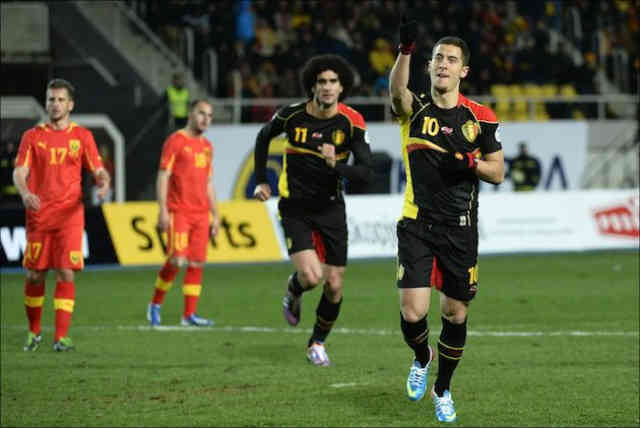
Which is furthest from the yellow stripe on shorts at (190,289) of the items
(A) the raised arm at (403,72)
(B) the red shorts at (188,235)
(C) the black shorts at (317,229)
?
(A) the raised arm at (403,72)

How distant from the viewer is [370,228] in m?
21.6

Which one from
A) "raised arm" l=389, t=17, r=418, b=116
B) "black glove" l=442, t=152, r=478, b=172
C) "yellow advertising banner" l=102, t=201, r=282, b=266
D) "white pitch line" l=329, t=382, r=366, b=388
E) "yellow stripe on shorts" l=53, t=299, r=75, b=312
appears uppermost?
"raised arm" l=389, t=17, r=418, b=116

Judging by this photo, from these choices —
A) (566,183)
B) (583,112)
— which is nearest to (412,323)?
(566,183)

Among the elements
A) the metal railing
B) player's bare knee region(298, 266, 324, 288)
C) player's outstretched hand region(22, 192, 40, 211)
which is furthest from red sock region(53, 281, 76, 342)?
the metal railing

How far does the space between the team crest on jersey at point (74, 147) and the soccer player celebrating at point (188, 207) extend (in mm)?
1895

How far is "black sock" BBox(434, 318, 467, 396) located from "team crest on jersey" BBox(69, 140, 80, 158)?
4.64 m

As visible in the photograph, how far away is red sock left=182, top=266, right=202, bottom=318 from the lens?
44.7 feet

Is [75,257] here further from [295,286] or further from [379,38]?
[379,38]

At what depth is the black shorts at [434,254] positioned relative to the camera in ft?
26.4

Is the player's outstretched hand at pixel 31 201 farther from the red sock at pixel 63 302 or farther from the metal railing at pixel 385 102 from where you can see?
the metal railing at pixel 385 102

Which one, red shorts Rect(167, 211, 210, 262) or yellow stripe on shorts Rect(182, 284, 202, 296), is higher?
red shorts Rect(167, 211, 210, 262)

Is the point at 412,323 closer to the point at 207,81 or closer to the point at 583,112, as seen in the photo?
the point at 207,81

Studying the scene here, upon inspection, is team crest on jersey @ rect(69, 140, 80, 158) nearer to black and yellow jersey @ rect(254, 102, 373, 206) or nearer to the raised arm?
black and yellow jersey @ rect(254, 102, 373, 206)

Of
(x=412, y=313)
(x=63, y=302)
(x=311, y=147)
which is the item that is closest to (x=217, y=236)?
(x=63, y=302)
